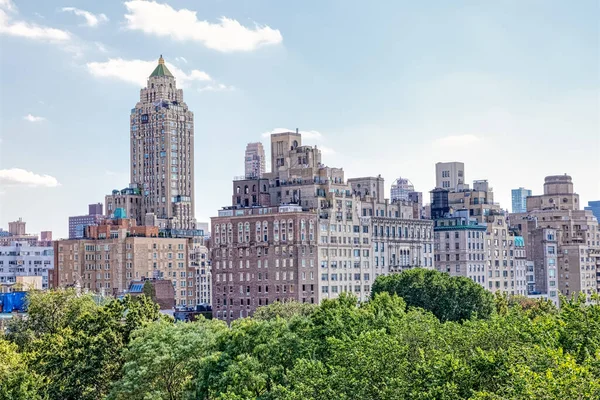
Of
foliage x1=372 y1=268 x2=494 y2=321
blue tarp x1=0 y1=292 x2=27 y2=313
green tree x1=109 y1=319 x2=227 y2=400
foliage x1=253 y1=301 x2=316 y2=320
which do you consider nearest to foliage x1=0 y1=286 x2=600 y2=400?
green tree x1=109 y1=319 x2=227 y2=400

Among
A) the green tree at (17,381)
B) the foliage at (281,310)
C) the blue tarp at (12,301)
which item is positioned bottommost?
the green tree at (17,381)

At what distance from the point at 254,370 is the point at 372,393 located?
18855 millimetres

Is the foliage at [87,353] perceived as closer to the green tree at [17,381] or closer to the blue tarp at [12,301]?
the green tree at [17,381]

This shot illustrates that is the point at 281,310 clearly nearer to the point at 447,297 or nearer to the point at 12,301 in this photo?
the point at 447,297

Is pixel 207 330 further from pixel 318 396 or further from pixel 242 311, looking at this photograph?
pixel 242 311

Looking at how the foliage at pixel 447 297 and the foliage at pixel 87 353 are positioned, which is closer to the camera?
the foliage at pixel 87 353

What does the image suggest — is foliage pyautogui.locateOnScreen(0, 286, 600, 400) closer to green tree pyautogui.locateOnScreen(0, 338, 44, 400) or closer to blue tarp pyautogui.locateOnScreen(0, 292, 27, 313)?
green tree pyautogui.locateOnScreen(0, 338, 44, 400)

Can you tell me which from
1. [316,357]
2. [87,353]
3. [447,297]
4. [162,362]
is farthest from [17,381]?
[447,297]

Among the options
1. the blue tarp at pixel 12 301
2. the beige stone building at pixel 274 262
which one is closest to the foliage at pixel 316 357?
the blue tarp at pixel 12 301

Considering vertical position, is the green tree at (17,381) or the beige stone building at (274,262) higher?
the beige stone building at (274,262)

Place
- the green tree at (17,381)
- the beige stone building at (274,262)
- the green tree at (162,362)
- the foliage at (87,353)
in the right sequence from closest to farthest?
the green tree at (17,381)
the green tree at (162,362)
the foliage at (87,353)
the beige stone building at (274,262)

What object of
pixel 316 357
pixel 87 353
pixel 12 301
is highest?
pixel 12 301

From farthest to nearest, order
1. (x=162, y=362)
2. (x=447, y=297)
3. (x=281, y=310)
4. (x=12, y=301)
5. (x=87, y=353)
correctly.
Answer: (x=12, y=301) → (x=281, y=310) → (x=447, y=297) → (x=87, y=353) → (x=162, y=362)

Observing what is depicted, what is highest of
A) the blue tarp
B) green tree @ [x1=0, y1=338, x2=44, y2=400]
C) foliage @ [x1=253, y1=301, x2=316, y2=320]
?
the blue tarp
